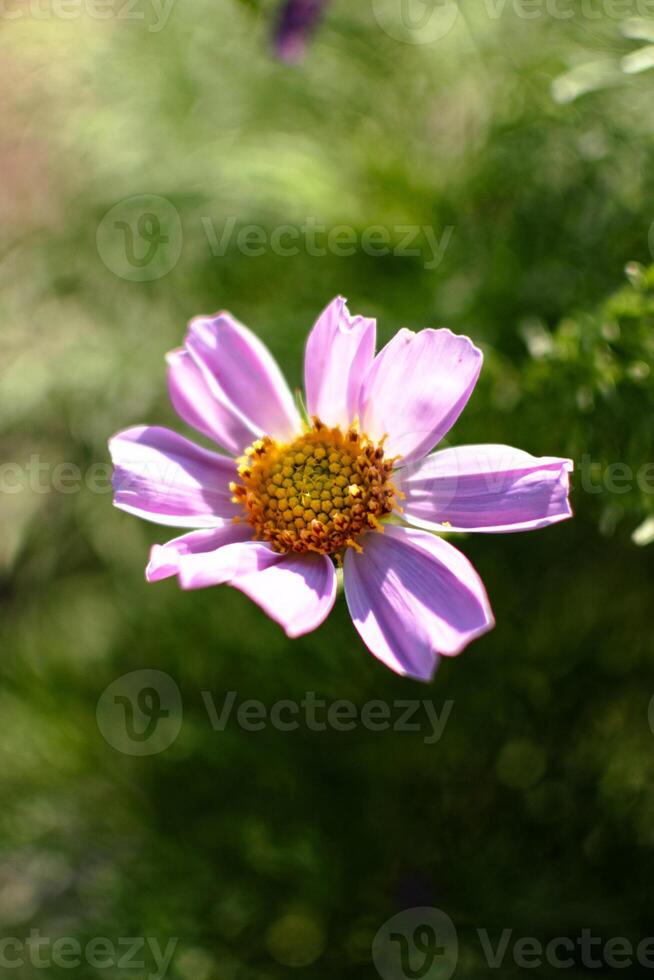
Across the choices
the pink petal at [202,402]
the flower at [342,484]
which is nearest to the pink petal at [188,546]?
the flower at [342,484]

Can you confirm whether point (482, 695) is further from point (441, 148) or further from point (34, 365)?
point (441, 148)
